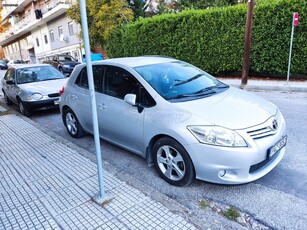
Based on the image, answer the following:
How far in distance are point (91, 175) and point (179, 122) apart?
1.47 meters

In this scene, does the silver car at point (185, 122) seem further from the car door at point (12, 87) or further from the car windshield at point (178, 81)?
the car door at point (12, 87)

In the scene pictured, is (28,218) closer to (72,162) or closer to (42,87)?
(72,162)

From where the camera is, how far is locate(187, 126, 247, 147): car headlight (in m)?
2.63

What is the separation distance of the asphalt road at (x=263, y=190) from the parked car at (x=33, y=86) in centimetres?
342

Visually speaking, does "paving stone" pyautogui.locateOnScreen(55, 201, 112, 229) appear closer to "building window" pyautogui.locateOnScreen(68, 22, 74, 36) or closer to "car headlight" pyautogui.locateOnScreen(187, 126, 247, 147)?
"car headlight" pyautogui.locateOnScreen(187, 126, 247, 147)

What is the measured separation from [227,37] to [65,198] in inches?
387

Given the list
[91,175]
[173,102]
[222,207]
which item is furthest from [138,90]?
[222,207]

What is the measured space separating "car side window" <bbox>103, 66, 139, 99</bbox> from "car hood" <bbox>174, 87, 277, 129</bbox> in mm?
827

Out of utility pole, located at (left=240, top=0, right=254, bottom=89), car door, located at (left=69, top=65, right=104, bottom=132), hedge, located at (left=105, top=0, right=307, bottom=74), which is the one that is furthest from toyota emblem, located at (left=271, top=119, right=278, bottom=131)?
hedge, located at (left=105, top=0, right=307, bottom=74)

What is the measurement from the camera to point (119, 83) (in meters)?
3.81

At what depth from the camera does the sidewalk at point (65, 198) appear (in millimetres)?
2459

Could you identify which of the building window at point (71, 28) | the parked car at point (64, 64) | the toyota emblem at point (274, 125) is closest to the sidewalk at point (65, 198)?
the toyota emblem at point (274, 125)

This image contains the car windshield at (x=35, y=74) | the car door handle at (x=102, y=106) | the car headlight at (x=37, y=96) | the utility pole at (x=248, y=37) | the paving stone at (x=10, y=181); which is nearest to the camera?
the paving stone at (x=10, y=181)

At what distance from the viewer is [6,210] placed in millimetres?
2746
